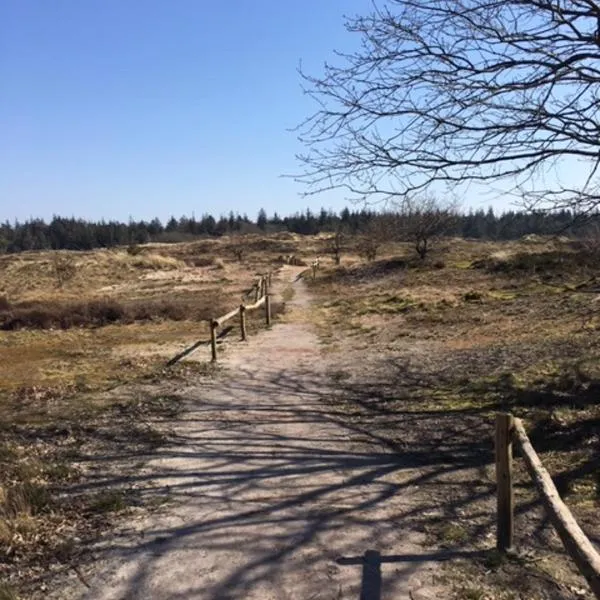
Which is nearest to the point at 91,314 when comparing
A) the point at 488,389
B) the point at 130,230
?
the point at 488,389

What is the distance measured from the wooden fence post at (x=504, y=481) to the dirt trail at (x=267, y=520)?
2.06 feet

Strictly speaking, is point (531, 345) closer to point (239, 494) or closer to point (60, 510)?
point (239, 494)

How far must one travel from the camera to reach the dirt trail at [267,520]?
4.05m

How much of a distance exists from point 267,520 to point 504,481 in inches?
75.0

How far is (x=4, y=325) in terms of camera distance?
22.5 m

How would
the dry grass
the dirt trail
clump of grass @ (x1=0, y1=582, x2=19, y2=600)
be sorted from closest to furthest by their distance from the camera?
clump of grass @ (x1=0, y1=582, x2=19, y2=600) → the dirt trail → the dry grass

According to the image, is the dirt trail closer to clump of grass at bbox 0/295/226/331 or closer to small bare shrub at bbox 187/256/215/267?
clump of grass at bbox 0/295/226/331

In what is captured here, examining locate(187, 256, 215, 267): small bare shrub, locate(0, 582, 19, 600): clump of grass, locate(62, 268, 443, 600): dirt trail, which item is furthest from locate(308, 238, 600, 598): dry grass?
locate(187, 256, 215, 267): small bare shrub

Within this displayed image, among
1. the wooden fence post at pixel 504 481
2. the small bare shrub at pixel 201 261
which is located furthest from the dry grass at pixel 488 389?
the small bare shrub at pixel 201 261

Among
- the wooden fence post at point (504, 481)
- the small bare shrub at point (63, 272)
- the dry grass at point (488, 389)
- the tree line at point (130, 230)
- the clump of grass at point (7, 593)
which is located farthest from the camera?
the tree line at point (130, 230)

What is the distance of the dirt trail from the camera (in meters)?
4.05

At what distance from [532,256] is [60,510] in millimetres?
33993

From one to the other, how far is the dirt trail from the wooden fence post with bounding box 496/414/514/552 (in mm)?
628

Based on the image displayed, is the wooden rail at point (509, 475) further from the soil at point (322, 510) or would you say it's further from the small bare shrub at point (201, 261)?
the small bare shrub at point (201, 261)
